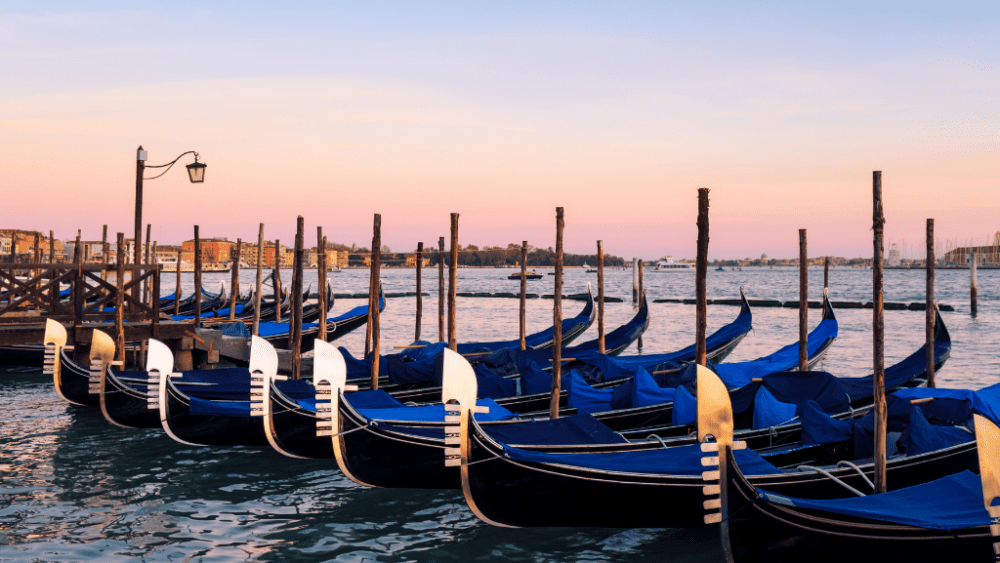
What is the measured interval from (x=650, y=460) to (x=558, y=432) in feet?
3.35

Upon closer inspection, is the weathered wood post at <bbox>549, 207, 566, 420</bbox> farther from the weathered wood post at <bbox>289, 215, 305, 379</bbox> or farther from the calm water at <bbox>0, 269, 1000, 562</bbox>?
the weathered wood post at <bbox>289, 215, 305, 379</bbox>

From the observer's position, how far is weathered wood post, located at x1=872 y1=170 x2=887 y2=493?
5.30m

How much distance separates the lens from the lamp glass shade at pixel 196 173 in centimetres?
1057

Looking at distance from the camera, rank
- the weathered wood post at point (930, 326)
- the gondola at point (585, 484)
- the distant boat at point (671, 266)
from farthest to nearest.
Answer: the distant boat at point (671, 266)
the weathered wood post at point (930, 326)
the gondola at point (585, 484)

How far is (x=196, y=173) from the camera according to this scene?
1062 centimetres

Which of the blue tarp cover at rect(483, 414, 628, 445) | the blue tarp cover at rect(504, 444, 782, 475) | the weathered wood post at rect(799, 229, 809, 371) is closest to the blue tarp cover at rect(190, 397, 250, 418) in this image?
the blue tarp cover at rect(483, 414, 628, 445)

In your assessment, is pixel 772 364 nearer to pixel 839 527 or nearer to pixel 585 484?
pixel 585 484

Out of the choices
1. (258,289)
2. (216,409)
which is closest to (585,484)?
(216,409)

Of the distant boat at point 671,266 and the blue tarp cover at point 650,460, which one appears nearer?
the blue tarp cover at point 650,460

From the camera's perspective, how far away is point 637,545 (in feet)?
18.9

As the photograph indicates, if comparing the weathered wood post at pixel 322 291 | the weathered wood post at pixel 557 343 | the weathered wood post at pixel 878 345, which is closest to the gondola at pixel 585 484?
the weathered wood post at pixel 878 345

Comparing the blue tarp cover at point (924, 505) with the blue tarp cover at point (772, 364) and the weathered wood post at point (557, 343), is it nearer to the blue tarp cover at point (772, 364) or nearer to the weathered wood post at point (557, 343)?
the weathered wood post at point (557, 343)

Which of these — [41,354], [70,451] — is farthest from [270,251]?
[70,451]

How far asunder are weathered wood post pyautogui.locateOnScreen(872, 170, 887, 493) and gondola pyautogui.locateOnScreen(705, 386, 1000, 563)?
2.91 feet
